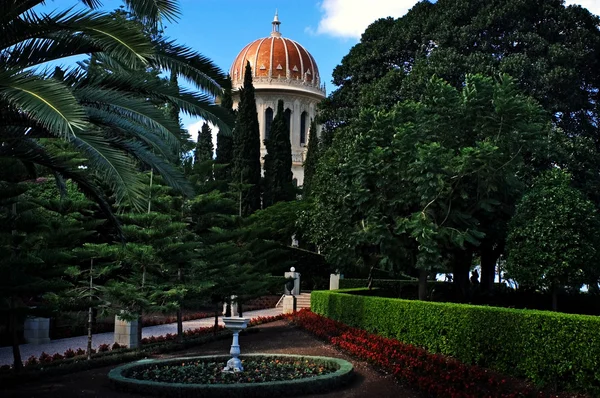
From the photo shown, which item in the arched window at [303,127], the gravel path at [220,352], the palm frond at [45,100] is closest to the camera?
the palm frond at [45,100]

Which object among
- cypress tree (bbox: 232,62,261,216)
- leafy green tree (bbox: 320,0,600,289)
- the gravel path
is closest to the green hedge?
the gravel path

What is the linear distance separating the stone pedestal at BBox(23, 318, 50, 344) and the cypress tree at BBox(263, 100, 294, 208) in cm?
2976

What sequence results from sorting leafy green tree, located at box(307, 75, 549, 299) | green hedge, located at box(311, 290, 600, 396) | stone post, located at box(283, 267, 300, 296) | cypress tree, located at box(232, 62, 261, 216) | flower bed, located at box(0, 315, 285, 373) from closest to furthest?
green hedge, located at box(311, 290, 600, 396), flower bed, located at box(0, 315, 285, 373), leafy green tree, located at box(307, 75, 549, 299), stone post, located at box(283, 267, 300, 296), cypress tree, located at box(232, 62, 261, 216)

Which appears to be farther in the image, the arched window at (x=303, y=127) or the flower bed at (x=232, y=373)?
the arched window at (x=303, y=127)

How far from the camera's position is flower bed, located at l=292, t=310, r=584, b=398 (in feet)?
34.3

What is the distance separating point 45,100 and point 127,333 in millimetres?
12444

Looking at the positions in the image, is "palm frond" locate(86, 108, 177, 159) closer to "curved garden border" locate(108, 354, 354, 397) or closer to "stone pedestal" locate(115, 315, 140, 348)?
"curved garden border" locate(108, 354, 354, 397)

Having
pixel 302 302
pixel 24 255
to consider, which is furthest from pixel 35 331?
pixel 302 302

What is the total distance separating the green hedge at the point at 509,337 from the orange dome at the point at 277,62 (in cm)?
5485

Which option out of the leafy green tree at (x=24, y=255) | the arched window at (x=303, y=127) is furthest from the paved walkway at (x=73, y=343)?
the arched window at (x=303, y=127)

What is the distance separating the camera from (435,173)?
1891 centimetres

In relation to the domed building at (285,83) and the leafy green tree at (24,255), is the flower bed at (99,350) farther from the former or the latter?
the domed building at (285,83)

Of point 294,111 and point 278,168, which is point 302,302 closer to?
point 278,168

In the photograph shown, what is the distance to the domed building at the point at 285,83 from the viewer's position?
70000mm
